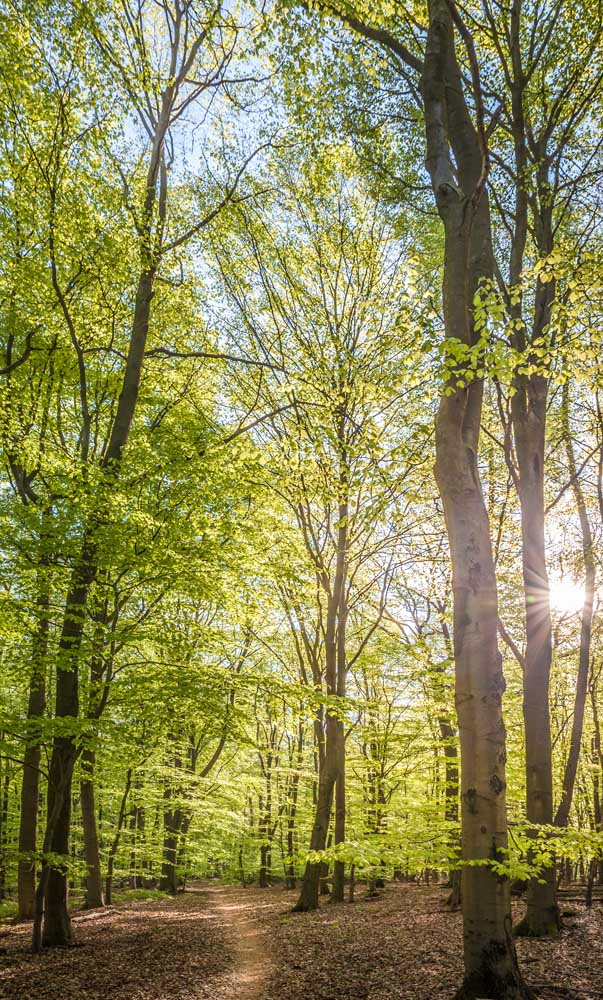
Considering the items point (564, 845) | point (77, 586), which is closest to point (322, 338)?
point (77, 586)

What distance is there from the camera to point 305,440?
8.38m

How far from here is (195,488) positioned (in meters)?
9.58

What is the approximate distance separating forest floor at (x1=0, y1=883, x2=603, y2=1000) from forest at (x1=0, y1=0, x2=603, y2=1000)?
8 centimetres

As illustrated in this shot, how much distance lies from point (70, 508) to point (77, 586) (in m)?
1.12

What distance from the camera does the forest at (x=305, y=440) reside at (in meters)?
5.54

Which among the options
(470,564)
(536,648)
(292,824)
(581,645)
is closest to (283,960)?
(536,648)

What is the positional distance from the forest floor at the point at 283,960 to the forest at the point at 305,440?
0.08 meters

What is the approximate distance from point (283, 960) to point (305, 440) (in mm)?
7876

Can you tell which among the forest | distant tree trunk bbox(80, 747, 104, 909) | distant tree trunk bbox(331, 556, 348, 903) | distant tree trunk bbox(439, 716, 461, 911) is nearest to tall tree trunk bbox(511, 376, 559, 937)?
the forest

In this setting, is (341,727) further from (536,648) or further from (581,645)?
(536,648)

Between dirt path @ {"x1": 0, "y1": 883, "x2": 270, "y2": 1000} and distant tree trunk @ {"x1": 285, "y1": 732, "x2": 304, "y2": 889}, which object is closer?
dirt path @ {"x1": 0, "y1": 883, "x2": 270, "y2": 1000}

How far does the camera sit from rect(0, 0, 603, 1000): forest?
18.2 feet

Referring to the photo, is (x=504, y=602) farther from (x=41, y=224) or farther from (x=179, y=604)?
(x=41, y=224)

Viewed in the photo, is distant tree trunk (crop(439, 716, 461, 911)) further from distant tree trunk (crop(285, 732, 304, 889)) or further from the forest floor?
distant tree trunk (crop(285, 732, 304, 889))
